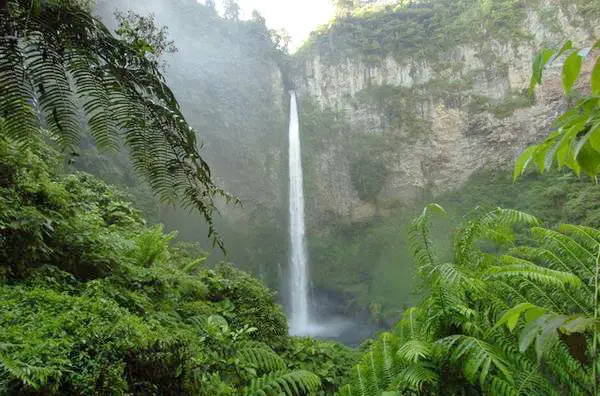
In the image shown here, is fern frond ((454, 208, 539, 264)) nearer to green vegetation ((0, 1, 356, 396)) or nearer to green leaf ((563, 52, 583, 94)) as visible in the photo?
green vegetation ((0, 1, 356, 396))

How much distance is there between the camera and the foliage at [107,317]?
1.37m

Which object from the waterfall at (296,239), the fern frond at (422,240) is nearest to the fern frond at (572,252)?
the fern frond at (422,240)

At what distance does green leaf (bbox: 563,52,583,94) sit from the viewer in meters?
0.56

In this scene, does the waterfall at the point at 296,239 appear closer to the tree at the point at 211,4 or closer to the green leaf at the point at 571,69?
the tree at the point at 211,4

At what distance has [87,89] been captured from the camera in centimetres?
141

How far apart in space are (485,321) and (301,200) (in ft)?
→ 60.7

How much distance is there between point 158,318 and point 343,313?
15869 millimetres

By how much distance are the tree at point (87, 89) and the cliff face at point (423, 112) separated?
1946cm

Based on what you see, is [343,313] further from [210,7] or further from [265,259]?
[210,7]

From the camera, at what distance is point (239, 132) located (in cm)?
2166

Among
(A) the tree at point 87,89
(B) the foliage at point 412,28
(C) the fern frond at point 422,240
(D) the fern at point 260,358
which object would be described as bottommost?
(D) the fern at point 260,358

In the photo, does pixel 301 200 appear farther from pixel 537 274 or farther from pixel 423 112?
pixel 537 274

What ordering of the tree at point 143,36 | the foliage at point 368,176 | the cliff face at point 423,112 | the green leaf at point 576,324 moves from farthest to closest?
the foliage at point 368,176 < the cliff face at point 423,112 < the tree at point 143,36 < the green leaf at point 576,324

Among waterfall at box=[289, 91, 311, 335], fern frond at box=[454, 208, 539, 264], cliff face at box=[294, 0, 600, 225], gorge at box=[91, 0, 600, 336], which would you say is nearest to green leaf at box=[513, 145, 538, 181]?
fern frond at box=[454, 208, 539, 264]
